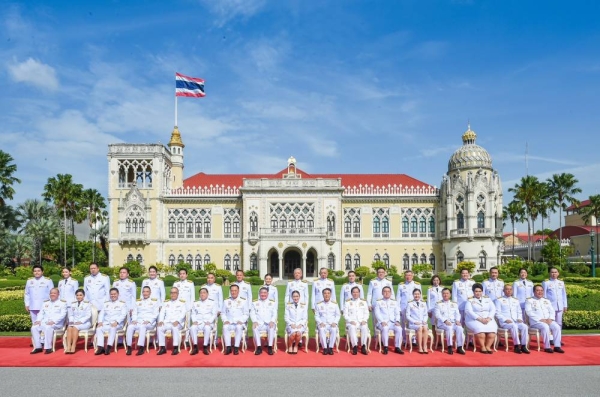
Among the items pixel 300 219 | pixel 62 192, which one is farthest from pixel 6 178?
pixel 300 219

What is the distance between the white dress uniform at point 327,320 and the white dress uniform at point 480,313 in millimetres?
3306

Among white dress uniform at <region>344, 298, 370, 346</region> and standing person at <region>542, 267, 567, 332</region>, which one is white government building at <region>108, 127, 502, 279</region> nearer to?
standing person at <region>542, 267, 567, 332</region>

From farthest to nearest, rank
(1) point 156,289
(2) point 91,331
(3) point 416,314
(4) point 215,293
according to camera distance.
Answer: (1) point 156,289, (4) point 215,293, (2) point 91,331, (3) point 416,314

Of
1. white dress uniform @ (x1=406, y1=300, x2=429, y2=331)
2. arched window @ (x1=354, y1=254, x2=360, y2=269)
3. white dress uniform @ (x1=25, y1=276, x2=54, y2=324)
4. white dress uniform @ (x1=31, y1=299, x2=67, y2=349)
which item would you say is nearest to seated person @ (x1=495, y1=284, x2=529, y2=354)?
white dress uniform @ (x1=406, y1=300, x2=429, y2=331)

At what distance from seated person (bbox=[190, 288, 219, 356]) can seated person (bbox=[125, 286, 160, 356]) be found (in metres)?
1.04

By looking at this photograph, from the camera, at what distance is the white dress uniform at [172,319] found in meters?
12.2

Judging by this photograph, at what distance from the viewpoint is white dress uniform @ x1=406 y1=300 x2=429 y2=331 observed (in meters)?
12.4

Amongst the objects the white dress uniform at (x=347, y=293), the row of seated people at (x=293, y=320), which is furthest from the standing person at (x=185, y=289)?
the white dress uniform at (x=347, y=293)

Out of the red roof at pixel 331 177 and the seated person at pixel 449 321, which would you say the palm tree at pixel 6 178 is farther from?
the seated person at pixel 449 321

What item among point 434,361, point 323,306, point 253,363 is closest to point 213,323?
point 253,363

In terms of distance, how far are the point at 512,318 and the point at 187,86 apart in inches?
1538

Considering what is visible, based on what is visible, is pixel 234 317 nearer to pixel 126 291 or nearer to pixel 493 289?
pixel 126 291

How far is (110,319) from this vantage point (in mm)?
12500
